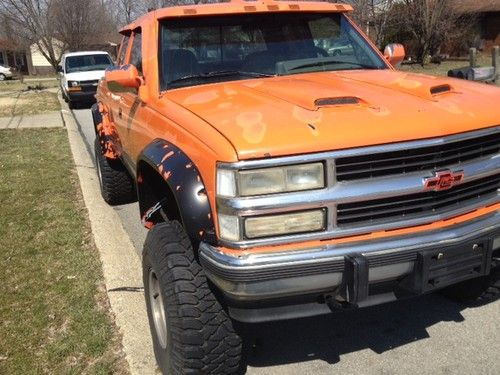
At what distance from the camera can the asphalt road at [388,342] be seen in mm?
3123

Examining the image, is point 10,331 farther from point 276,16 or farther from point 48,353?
point 276,16

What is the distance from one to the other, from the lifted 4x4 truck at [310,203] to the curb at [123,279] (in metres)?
0.23

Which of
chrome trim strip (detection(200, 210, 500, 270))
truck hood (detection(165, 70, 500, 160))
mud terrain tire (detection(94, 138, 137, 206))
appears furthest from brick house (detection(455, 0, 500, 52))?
chrome trim strip (detection(200, 210, 500, 270))

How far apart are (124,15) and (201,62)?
4064 centimetres

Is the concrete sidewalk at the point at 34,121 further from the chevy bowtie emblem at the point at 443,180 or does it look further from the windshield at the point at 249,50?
the chevy bowtie emblem at the point at 443,180

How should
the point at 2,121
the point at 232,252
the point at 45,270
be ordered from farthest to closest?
the point at 2,121 < the point at 45,270 < the point at 232,252

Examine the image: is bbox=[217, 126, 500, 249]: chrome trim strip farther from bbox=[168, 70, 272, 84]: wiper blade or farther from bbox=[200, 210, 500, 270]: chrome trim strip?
bbox=[168, 70, 272, 84]: wiper blade

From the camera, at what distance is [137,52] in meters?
4.40

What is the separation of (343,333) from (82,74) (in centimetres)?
1534

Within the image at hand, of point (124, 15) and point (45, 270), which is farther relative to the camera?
point (124, 15)

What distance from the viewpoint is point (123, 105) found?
4.49m

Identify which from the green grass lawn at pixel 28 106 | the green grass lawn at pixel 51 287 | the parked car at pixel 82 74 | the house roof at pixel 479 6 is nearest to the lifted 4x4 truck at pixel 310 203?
the green grass lawn at pixel 51 287

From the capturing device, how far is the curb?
3.32m

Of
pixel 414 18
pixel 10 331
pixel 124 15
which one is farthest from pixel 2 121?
pixel 124 15
